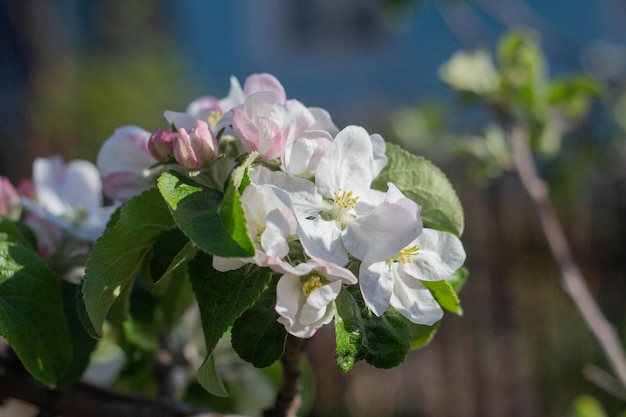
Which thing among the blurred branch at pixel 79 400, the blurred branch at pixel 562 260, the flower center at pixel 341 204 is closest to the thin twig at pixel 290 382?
the blurred branch at pixel 79 400

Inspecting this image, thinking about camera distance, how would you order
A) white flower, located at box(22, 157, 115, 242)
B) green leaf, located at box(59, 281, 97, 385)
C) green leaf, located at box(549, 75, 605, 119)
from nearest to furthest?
green leaf, located at box(59, 281, 97, 385) < white flower, located at box(22, 157, 115, 242) < green leaf, located at box(549, 75, 605, 119)

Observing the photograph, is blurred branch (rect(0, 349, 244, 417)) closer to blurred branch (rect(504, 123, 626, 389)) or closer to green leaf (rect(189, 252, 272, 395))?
green leaf (rect(189, 252, 272, 395))

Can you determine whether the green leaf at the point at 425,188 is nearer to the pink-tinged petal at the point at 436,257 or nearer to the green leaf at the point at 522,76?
the pink-tinged petal at the point at 436,257

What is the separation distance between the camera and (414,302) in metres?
0.66

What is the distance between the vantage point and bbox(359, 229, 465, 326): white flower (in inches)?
25.5

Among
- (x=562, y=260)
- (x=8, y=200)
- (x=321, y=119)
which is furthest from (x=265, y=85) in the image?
(x=562, y=260)

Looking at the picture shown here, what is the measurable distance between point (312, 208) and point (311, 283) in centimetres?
7

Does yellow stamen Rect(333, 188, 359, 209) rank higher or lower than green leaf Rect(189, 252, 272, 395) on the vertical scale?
higher

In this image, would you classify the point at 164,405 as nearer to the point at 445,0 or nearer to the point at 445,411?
the point at 445,0

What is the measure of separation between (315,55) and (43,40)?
3.14 metres

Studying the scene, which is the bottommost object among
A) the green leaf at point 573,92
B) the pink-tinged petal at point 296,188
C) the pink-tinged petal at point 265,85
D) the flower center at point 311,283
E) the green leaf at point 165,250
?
the green leaf at point 573,92

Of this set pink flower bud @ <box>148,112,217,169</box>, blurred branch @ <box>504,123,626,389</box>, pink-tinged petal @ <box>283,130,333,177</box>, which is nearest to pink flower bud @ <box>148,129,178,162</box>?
pink flower bud @ <box>148,112,217,169</box>

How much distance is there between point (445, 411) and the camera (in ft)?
12.2

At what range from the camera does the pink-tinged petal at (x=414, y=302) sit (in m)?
0.65
